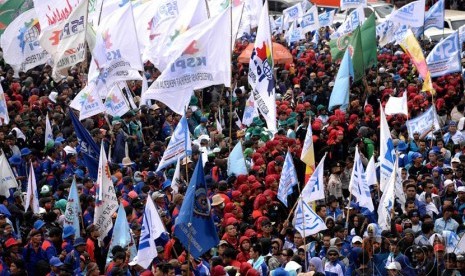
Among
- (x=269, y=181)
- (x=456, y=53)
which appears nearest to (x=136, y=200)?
(x=269, y=181)

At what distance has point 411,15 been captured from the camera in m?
29.0

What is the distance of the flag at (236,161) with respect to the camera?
19.5 meters

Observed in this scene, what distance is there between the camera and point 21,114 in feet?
74.7

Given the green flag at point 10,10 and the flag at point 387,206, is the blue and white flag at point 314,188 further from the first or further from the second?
the green flag at point 10,10

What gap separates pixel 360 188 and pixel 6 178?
4.48 meters

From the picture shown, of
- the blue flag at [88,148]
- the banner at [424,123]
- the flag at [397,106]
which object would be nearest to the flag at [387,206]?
the blue flag at [88,148]

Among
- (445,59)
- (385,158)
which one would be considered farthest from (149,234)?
(445,59)

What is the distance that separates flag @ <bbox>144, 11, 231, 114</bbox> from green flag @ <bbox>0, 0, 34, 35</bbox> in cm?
722

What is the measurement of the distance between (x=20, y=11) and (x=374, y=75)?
6.71 m

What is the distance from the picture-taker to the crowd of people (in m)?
15.1

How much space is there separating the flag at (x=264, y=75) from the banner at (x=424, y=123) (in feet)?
8.49

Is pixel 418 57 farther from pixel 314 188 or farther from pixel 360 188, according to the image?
pixel 314 188

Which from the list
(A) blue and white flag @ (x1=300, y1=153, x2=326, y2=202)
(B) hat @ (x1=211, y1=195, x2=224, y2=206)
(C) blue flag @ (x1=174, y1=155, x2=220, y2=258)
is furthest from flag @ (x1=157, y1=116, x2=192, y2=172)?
(C) blue flag @ (x1=174, y1=155, x2=220, y2=258)

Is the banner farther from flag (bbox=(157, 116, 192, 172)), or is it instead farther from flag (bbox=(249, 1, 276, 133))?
flag (bbox=(157, 116, 192, 172))
